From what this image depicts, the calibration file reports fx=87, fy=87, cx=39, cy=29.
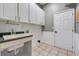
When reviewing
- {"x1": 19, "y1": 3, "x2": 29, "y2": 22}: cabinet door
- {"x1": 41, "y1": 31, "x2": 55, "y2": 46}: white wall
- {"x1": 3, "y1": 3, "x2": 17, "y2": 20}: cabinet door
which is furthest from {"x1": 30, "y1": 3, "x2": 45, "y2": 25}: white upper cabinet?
{"x1": 3, "y1": 3, "x2": 17, "y2": 20}: cabinet door

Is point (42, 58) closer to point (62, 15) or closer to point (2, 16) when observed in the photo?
point (2, 16)

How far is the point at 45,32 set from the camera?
6.82 feet

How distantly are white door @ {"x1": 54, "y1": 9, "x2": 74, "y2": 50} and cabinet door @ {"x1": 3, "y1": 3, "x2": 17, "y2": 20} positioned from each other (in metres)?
0.88

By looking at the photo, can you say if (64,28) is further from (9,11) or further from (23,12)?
(9,11)

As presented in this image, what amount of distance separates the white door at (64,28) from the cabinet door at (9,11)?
34.6 inches

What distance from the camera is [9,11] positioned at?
140cm

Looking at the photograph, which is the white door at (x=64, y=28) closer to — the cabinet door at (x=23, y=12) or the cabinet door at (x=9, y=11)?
the cabinet door at (x=23, y=12)

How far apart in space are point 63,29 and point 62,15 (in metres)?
0.32

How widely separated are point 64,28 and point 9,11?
1231 mm

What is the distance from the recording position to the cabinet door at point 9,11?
1298 mm

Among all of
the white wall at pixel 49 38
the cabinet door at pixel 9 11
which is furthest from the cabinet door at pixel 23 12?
the white wall at pixel 49 38

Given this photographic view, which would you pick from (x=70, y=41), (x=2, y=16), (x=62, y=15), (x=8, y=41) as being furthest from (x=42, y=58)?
(x=62, y=15)

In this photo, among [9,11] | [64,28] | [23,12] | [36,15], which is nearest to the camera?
[9,11]

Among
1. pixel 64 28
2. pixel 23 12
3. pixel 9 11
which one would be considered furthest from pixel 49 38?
pixel 9 11
